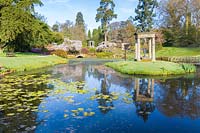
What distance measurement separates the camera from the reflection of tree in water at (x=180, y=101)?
8.41 m

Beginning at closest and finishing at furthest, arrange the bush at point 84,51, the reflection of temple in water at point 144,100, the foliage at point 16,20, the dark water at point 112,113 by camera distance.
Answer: the dark water at point 112,113
the reflection of temple in water at point 144,100
the foliage at point 16,20
the bush at point 84,51

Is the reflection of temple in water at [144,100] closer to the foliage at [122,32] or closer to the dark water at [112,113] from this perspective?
the dark water at [112,113]

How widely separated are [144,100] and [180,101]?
4.76 ft

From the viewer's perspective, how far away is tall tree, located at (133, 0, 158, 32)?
59250 millimetres

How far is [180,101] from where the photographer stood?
33.0 ft

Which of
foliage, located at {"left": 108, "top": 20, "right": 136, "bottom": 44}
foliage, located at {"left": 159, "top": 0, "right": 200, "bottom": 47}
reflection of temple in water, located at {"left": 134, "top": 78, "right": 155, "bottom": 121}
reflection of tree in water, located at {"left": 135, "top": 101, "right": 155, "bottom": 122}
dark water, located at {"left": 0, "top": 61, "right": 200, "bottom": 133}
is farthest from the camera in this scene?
foliage, located at {"left": 108, "top": 20, "right": 136, "bottom": 44}

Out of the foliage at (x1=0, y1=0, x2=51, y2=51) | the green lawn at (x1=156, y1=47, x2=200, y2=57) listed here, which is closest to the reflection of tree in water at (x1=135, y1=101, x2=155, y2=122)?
the foliage at (x1=0, y1=0, x2=51, y2=51)

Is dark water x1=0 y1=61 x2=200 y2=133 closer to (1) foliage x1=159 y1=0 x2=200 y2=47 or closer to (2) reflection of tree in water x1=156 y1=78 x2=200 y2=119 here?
(2) reflection of tree in water x1=156 y1=78 x2=200 y2=119

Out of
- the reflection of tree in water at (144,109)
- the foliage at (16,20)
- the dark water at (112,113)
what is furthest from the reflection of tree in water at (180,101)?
the foliage at (16,20)

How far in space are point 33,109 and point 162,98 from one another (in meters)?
5.43

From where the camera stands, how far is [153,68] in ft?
66.6

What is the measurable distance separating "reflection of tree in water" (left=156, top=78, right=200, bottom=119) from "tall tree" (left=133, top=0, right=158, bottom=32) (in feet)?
156

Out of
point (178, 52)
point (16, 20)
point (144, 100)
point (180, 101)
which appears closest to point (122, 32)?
point (178, 52)

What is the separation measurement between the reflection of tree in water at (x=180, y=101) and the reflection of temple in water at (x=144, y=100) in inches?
14.9
